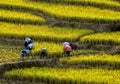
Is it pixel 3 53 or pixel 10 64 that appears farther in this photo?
pixel 3 53

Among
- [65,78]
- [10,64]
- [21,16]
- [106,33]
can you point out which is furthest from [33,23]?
[65,78]

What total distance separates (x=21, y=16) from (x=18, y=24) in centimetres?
40

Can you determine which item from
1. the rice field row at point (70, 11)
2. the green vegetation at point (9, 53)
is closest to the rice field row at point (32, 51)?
the green vegetation at point (9, 53)

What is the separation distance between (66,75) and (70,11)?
584 centimetres

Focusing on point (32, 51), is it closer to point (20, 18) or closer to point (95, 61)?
point (95, 61)

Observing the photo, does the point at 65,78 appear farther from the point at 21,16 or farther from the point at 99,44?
the point at 21,16

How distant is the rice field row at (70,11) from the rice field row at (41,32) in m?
0.62

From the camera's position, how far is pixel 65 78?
30.7 ft

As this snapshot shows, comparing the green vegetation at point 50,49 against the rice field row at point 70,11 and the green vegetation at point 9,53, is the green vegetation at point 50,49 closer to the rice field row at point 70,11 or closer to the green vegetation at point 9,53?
the green vegetation at point 9,53

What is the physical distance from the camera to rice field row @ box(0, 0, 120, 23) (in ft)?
46.5

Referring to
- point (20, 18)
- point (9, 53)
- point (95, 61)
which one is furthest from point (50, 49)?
point (20, 18)

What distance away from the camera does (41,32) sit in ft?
42.8

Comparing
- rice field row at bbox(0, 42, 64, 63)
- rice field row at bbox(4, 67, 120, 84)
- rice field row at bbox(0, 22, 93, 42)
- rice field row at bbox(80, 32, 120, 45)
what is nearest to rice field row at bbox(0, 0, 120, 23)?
rice field row at bbox(0, 22, 93, 42)

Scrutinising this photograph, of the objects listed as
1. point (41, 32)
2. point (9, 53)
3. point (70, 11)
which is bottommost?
point (9, 53)
